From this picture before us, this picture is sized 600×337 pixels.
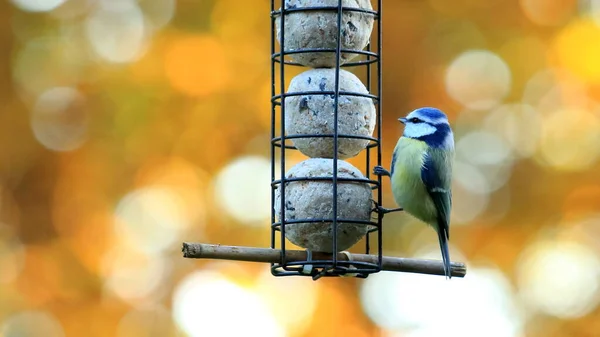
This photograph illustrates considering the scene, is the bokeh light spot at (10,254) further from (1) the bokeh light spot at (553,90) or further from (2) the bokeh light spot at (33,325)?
(1) the bokeh light spot at (553,90)

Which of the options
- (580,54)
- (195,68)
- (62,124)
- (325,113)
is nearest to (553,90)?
(580,54)

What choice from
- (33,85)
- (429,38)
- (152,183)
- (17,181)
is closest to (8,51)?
(33,85)

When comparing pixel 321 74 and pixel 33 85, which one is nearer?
pixel 321 74

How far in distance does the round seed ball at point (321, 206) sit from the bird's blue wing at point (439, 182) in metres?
0.49

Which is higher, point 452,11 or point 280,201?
point 452,11

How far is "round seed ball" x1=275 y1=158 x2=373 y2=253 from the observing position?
3979 millimetres

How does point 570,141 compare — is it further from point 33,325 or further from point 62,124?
point 33,325

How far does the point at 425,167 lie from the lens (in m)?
4.46

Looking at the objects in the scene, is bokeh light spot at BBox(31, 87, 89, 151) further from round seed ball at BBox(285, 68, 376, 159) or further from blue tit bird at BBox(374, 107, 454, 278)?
round seed ball at BBox(285, 68, 376, 159)

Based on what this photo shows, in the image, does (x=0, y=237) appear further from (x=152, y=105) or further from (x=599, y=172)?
(x=599, y=172)

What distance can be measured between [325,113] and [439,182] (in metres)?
0.74

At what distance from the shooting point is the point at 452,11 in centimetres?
779

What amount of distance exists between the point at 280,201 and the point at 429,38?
3944 mm

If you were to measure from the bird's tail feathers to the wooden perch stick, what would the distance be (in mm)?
26
